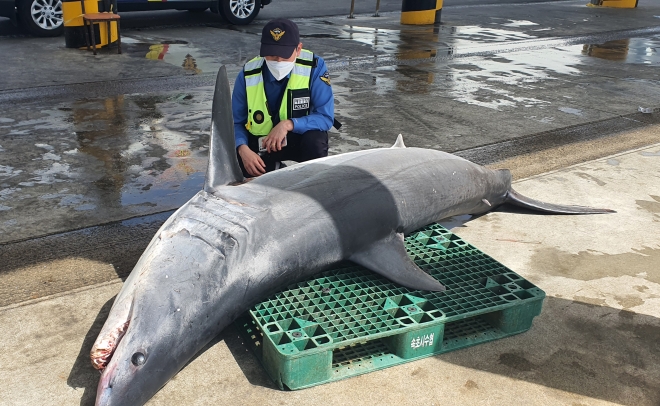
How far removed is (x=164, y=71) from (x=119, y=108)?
1.91m

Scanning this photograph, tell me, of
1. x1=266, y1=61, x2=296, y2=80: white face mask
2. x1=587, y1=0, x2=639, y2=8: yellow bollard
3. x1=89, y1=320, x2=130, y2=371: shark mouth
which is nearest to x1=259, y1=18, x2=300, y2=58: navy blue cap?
x1=266, y1=61, x2=296, y2=80: white face mask

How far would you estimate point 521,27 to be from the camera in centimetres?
1470

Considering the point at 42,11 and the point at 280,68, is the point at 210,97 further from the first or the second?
the point at 42,11

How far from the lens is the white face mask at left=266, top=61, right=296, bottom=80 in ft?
13.4

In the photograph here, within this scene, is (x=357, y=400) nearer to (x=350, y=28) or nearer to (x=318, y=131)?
(x=318, y=131)

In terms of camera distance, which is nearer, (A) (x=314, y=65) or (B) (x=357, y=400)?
(B) (x=357, y=400)

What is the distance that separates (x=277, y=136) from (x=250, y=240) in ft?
4.28

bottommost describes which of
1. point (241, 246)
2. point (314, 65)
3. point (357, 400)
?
point (357, 400)

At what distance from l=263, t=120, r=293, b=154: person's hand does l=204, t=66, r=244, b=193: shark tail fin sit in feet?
1.87

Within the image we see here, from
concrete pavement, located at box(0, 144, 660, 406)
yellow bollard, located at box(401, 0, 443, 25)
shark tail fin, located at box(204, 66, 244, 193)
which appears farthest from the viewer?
yellow bollard, located at box(401, 0, 443, 25)

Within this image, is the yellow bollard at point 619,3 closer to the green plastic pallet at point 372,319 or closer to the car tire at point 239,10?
the car tire at point 239,10

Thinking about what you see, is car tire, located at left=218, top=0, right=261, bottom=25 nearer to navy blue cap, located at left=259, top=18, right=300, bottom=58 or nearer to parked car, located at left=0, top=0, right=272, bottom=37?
parked car, located at left=0, top=0, right=272, bottom=37

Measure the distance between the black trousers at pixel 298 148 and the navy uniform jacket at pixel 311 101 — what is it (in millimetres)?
55

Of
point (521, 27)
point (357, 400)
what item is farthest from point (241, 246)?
point (521, 27)
